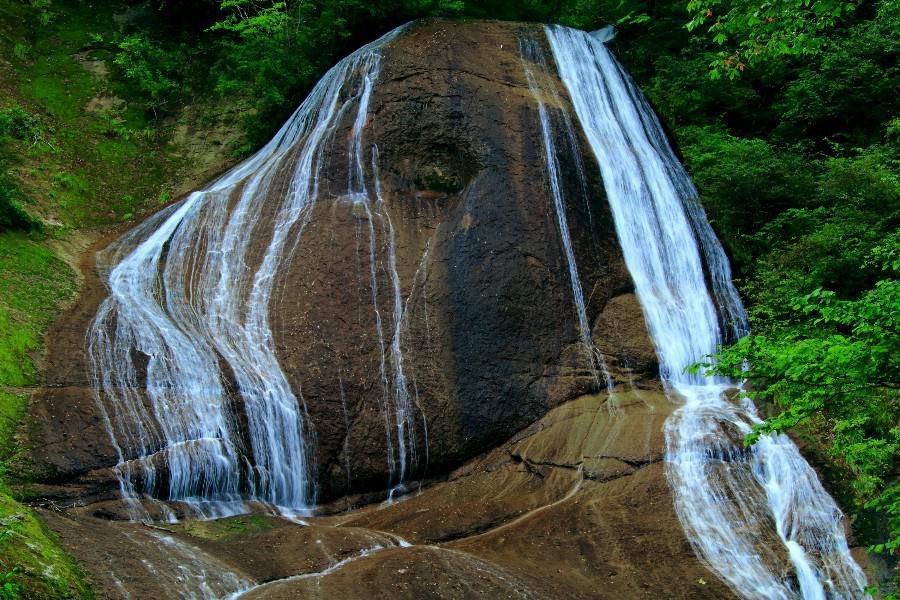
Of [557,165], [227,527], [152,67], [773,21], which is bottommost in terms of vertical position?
[227,527]

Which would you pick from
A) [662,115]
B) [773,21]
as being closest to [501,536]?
[773,21]

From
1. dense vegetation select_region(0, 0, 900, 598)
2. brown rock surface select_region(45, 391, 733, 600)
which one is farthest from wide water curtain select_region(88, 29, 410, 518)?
dense vegetation select_region(0, 0, 900, 598)

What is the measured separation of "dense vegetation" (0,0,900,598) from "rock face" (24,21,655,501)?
2.29 metres

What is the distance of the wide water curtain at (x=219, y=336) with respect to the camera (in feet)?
30.0

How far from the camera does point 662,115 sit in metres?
15.8

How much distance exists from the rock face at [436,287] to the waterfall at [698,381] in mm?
646

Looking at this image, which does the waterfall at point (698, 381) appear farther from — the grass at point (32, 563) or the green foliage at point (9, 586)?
the green foliage at point (9, 586)

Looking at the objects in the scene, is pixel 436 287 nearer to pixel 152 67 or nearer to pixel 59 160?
pixel 59 160

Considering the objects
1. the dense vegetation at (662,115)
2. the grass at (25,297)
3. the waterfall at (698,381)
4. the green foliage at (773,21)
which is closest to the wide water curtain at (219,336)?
the grass at (25,297)

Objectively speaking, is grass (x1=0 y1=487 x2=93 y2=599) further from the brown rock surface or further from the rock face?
the rock face

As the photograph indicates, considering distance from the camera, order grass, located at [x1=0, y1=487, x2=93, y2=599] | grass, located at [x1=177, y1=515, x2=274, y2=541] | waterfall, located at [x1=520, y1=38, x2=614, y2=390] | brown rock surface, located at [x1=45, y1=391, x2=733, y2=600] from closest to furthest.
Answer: grass, located at [x1=0, y1=487, x2=93, y2=599], brown rock surface, located at [x1=45, y1=391, x2=733, y2=600], grass, located at [x1=177, y1=515, x2=274, y2=541], waterfall, located at [x1=520, y1=38, x2=614, y2=390]

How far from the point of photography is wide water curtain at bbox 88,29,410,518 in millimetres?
9148

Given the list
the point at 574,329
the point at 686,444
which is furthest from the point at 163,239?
the point at 686,444

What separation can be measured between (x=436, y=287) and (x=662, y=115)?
7601mm
